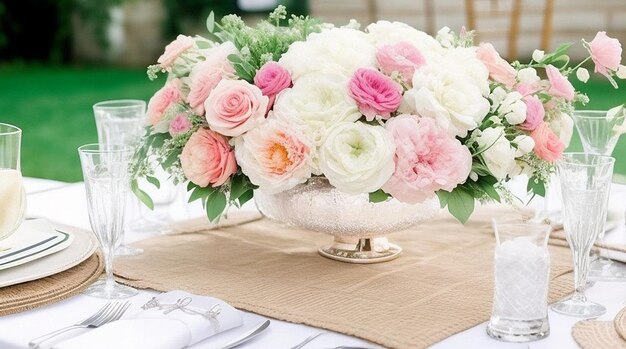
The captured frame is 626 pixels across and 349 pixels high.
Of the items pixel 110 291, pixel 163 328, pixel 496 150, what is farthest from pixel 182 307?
pixel 496 150

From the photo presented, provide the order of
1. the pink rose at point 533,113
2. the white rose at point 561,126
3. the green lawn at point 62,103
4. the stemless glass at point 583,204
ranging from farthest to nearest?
1. the green lawn at point 62,103
2. the white rose at point 561,126
3. the pink rose at point 533,113
4. the stemless glass at point 583,204

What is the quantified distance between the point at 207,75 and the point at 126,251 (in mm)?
368

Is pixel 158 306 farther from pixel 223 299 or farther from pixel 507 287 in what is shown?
pixel 507 287

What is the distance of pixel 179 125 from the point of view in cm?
170

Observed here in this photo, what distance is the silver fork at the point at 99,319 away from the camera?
1.35 m

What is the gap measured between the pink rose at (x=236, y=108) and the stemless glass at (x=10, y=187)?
321mm

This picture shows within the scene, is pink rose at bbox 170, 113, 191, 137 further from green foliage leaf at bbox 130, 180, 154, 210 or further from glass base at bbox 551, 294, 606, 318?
glass base at bbox 551, 294, 606, 318

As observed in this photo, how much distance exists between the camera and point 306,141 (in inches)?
61.6

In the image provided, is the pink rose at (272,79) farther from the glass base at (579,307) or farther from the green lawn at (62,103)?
the green lawn at (62,103)

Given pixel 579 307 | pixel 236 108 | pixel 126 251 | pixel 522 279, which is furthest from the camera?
pixel 126 251

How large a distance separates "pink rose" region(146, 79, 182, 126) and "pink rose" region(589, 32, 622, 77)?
2.31 ft

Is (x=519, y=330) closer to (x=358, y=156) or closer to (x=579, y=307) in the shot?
(x=579, y=307)

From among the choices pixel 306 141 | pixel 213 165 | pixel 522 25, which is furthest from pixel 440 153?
pixel 522 25

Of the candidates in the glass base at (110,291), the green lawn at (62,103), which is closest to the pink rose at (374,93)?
the glass base at (110,291)
